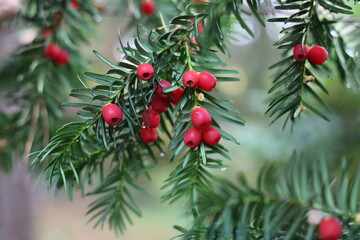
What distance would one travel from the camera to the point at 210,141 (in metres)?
0.33

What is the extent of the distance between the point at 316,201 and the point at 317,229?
0.07ft

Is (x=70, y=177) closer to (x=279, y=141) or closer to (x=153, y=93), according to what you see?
(x=153, y=93)

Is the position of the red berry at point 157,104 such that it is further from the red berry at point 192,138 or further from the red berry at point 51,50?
the red berry at point 51,50

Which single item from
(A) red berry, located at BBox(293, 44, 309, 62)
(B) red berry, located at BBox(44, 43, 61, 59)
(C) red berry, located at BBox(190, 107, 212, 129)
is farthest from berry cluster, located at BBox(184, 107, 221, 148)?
(B) red berry, located at BBox(44, 43, 61, 59)

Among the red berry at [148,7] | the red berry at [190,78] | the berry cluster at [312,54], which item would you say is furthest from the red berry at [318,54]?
the red berry at [148,7]

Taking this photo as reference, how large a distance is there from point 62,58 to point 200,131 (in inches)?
15.3

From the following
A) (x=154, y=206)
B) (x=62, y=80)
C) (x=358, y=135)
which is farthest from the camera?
(x=154, y=206)

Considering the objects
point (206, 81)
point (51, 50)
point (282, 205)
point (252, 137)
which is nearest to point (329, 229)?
point (282, 205)

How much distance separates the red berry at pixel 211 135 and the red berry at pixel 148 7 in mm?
388

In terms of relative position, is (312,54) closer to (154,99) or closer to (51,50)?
(154,99)

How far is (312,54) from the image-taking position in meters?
0.34

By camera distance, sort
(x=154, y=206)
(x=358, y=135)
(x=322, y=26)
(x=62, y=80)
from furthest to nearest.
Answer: (x=154, y=206)
(x=358, y=135)
(x=62, y=80)
(x=322, y=26)

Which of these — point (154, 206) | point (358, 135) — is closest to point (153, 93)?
point (358, 135)

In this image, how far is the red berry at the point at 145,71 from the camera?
0.31 meters
